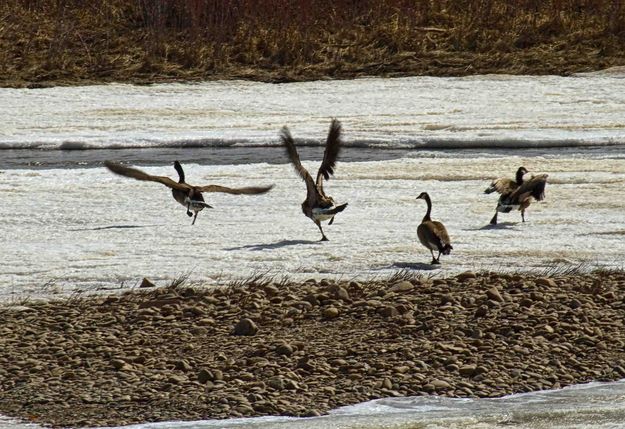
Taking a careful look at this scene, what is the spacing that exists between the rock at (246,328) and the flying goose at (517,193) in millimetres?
4217

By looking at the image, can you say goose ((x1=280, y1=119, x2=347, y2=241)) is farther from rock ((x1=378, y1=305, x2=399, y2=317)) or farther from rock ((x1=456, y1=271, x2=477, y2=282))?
rock ((x1=378, y1=305, x2=399, y2=317))

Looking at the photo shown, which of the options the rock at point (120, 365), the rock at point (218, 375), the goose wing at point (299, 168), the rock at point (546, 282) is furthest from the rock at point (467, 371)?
the goose wing at point (299, 168)

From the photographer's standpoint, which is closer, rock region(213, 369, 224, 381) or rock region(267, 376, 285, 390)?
rock region(267, 376, 285, 390)

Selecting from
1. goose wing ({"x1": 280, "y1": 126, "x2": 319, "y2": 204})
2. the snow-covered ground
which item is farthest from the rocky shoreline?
goose wing ({"x1": 280, "y1": 126, "x2": 319, "y2": 204})

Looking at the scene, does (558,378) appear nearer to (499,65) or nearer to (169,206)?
(169,206)

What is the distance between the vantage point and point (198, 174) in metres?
15.8

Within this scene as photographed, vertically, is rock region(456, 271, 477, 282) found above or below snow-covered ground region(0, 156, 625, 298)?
above

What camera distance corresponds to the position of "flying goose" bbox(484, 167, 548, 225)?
12383 mm

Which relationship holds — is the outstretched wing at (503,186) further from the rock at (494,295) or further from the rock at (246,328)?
the rock at (246,328)

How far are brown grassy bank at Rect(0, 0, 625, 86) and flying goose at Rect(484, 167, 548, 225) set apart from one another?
430 inches

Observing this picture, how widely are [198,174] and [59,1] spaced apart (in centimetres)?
1253

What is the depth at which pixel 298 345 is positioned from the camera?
859cm

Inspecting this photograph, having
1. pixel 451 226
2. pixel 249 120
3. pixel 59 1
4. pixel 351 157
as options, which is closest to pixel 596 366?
pixel 451 226

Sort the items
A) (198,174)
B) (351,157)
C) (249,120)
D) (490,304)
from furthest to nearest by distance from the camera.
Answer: (249,120) < (351,157) < (198,174) < (490,304)
